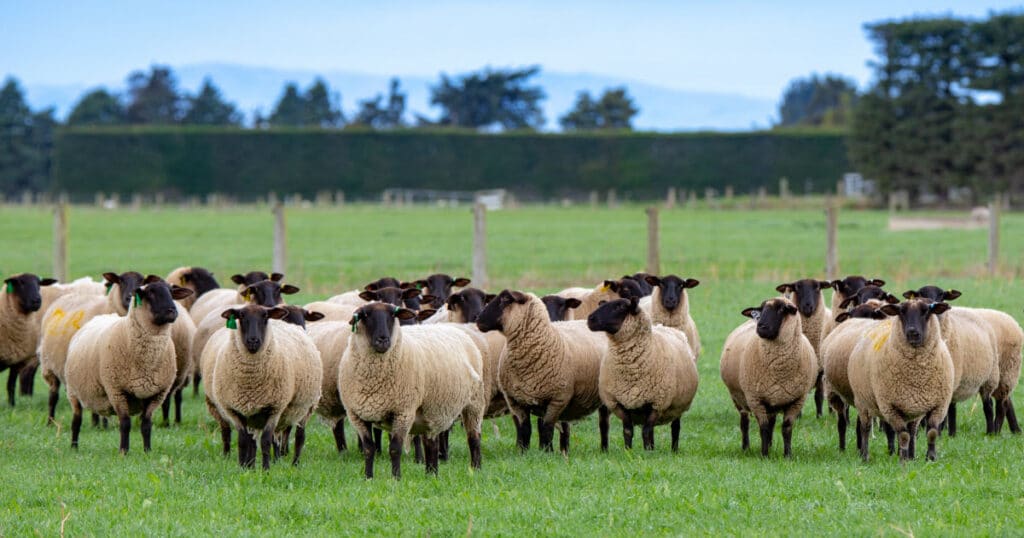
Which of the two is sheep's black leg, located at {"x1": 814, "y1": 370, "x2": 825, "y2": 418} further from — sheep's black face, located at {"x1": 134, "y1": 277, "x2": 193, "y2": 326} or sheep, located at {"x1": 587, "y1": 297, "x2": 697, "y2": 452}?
sheep's black face, located at {"x1": 134, "y1": 277, "x2": 193, "y2": 326}

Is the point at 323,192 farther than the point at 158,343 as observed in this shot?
Yes

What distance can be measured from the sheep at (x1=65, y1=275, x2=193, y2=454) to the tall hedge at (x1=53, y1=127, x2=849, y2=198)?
53.7 meters

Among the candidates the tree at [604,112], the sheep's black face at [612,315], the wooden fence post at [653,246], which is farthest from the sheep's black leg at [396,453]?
the tree at [604,112]

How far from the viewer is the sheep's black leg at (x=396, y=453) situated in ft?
30.8

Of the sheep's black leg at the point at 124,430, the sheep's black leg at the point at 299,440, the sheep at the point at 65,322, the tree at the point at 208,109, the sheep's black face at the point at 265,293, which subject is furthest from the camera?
the tree at the point at 208,109

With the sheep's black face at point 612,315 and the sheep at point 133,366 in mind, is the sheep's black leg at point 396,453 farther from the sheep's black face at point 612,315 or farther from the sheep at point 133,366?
the sheep at point 133,366

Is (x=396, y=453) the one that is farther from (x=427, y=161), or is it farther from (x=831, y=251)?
(x=427, y=161)

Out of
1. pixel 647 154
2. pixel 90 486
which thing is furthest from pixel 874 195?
pixel 90 486

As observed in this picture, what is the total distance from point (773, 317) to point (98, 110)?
3035 inches

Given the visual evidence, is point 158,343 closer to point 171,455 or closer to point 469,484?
point 171,455

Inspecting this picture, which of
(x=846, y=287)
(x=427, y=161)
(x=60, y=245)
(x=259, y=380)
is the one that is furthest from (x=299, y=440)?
(x=427, y=161)

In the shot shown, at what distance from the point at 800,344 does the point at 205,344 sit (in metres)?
5.57

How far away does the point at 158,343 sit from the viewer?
36.8 ft

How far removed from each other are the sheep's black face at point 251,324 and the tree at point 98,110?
74.9m
